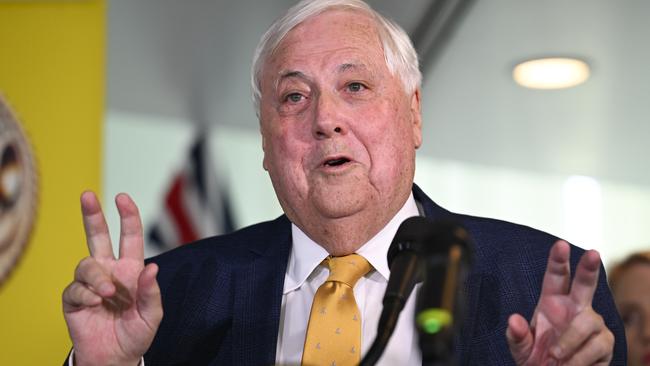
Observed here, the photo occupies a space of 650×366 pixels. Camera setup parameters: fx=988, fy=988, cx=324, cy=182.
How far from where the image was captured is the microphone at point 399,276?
1209mm

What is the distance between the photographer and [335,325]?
5.75ft

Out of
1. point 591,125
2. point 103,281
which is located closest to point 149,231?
point 591,125

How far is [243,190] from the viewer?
456 centimetres

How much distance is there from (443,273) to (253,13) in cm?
308

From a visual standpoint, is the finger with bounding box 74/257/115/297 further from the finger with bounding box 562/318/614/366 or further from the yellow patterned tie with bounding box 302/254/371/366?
the finger with bounding box 562/318/614/366

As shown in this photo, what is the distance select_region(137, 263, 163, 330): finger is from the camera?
1.54 metres

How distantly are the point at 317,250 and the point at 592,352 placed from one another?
2.08 feet

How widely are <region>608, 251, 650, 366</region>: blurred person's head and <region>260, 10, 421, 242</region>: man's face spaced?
3.49 ft

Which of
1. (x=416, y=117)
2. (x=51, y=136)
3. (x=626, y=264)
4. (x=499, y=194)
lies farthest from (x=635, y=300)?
(x=499, y=194)

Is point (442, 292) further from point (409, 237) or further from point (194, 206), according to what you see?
point (194, 206)

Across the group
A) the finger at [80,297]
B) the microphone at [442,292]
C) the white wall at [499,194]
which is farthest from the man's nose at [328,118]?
the white wall at [499,194]

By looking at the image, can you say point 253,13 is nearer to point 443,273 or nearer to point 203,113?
point 203,113

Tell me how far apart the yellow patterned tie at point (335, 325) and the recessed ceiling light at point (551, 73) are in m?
Result: 2.71

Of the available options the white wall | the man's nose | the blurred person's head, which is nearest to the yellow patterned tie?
the man's nose
